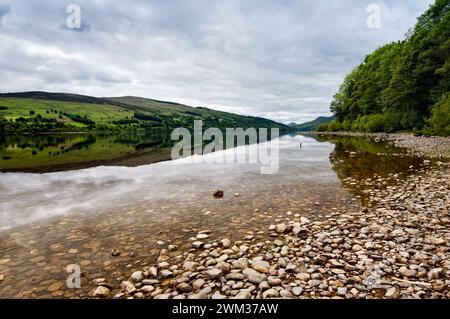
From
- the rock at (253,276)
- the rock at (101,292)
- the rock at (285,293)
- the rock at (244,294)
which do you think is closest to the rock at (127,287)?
the rock at (101,292)

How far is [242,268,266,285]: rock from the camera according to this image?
17.5 feet

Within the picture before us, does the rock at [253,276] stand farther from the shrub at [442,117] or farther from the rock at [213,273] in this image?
the shrub at [442,117]

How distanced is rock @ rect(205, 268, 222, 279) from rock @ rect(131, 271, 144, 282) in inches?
55.6

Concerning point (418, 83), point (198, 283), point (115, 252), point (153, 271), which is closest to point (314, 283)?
point (198, 283)

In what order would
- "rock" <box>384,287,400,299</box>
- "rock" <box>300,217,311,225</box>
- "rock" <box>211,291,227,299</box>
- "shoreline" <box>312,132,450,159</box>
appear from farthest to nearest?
"shoreline" <box>312,132,450,159</box>
"rock" <box>300,217,311,225</box>
"rock" <box>211,291,227,299</box>
"rock" <box>384,287,400,299</box>

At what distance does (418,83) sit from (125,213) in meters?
65.8

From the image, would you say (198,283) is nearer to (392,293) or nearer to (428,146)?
(392,293)

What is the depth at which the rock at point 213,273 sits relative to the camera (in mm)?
5551

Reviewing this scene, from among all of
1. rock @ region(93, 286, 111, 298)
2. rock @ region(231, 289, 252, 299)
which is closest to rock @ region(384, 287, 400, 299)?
rock @ region(231, 289, 252, 299)

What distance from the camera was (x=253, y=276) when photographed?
545cm

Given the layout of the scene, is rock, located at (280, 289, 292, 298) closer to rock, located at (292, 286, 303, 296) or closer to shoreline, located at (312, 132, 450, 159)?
rock, located at (292, 286, 303, 296)
